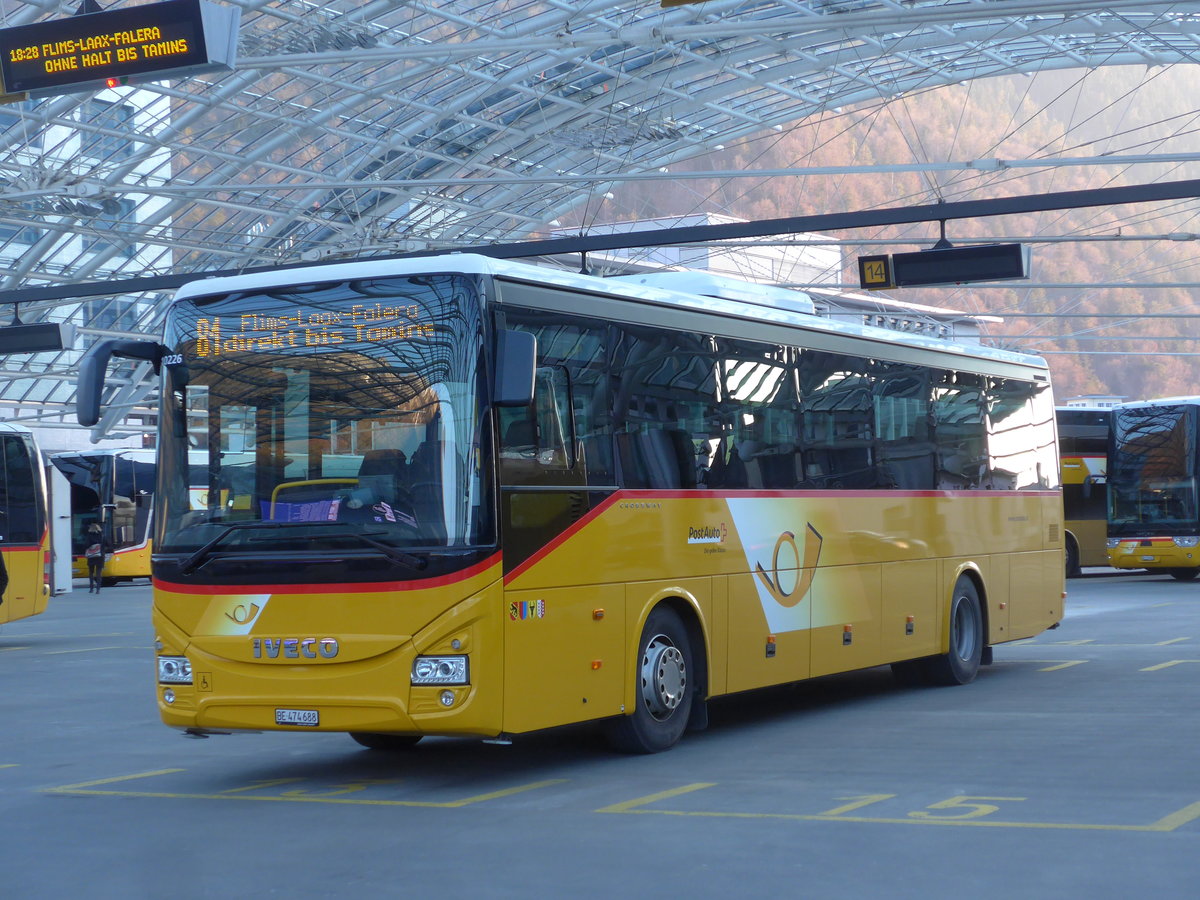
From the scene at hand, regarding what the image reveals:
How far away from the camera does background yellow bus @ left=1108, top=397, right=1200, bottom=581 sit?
3497 centimetres

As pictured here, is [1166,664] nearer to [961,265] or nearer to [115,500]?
[961,265]

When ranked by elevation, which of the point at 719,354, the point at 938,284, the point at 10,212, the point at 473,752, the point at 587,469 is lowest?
the point at 473,752

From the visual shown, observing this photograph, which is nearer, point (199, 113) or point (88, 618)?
point (88, 618)

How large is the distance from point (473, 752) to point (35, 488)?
45.9ft

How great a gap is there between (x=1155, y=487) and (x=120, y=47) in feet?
87.9

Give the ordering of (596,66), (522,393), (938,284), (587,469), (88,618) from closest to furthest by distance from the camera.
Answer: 1. (522,393)
2. (587,469)
3. (938,284)
4. (88,618)
5. (596,66)

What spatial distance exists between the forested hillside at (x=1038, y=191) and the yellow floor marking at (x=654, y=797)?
37.1m

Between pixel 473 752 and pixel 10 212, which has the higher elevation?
pixel 10 212

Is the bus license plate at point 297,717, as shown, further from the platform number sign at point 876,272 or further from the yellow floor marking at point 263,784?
the platform number sign at point 876,272

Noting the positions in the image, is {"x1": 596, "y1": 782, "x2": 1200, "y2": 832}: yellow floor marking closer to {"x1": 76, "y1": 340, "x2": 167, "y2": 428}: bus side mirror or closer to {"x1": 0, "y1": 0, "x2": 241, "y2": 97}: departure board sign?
{"x1": 76, "y1": 340, "x2": 167, "y2": 428}: bus side mirror

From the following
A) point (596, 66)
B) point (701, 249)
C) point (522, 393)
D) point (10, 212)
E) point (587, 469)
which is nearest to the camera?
point (522, 393)

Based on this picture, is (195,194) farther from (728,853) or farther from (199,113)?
(728,853)

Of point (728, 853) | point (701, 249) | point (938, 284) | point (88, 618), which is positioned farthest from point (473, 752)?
point (701, 249)

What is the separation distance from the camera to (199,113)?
36.6m
